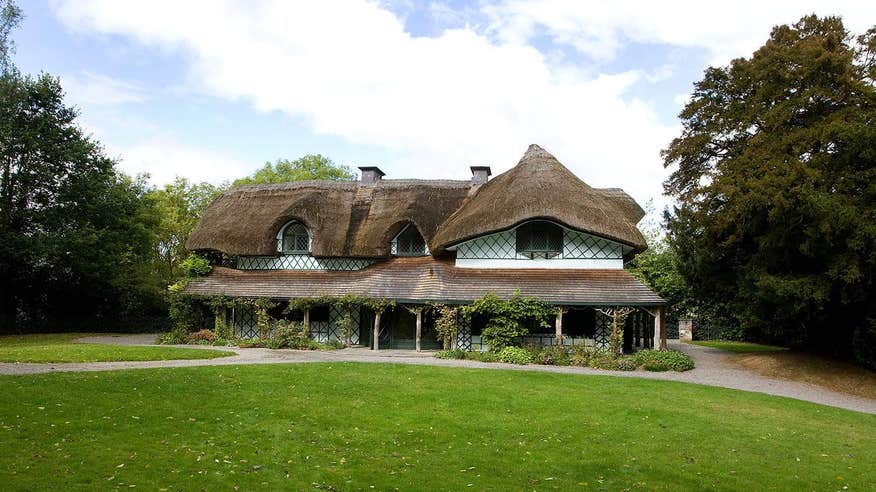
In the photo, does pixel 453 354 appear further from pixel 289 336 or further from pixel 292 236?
pixel 292 236

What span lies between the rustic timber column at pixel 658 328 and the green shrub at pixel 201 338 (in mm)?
15669

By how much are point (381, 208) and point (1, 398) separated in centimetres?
1716

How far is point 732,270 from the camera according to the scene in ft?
71.6

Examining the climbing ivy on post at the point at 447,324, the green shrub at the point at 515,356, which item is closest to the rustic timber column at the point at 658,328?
the green shrub at the point at 515,356

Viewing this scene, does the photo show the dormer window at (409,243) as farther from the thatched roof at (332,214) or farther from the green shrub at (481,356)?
the green shrub at (481,356)

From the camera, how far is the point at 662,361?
1773cm

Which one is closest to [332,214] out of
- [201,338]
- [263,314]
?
[263,314]

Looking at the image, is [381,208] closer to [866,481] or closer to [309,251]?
[309,251]

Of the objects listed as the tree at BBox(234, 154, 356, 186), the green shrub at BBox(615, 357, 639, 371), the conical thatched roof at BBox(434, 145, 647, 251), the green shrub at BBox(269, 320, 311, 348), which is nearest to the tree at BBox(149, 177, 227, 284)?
the tree at BBox(234, 154, 356, 186)

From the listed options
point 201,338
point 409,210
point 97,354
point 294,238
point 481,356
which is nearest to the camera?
point 97,354

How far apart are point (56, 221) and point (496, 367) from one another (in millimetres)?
22982

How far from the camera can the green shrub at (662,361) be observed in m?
17.6

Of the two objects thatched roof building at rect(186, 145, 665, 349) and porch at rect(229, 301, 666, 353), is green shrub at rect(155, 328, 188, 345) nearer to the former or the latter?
thatched roof building at rect(186, 145, 665, 349)

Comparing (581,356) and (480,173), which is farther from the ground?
(480,173)
